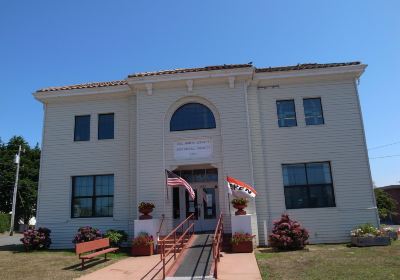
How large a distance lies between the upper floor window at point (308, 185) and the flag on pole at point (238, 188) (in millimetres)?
2335

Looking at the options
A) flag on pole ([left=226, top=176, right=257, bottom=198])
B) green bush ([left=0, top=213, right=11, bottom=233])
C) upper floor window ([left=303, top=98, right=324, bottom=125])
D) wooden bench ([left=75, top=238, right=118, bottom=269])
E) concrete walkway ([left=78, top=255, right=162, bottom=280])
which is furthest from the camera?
green bush ([left=0, top=213, right=11, bottom=233])

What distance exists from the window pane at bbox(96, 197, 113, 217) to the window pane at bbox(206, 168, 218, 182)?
15.5 feet

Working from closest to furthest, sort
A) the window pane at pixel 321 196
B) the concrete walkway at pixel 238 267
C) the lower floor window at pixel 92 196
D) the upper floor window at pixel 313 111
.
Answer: the concrete walkway at pixel 238 267 < the window pane at pixel 321 196 < the upper floor window at pixel 313 111 < the lower floor window at pixel 92 196

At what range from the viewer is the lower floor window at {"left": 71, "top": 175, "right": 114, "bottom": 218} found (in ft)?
53.6

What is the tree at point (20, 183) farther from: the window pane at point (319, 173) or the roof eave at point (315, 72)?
the window pane at point (319, 173)

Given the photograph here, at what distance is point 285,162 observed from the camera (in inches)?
608

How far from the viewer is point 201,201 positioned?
1573 centimetres

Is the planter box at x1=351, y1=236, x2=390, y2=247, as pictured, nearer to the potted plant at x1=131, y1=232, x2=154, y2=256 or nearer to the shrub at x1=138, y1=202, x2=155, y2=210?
the potted plant at x1=131, y1=232, x2=154, y2=256

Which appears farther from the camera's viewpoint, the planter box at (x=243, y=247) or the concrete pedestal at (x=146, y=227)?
the concrete pedestal at (x=146, y=227)

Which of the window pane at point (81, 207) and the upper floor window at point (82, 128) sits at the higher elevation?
the upper floor window at point (82, 128)

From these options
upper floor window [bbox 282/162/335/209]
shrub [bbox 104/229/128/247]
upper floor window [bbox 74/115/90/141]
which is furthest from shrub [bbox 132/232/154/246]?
upper floor window [bbox 74/115/90/141]

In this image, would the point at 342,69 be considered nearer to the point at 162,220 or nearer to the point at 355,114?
the point at 355,114

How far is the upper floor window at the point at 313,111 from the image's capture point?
15.9 metres

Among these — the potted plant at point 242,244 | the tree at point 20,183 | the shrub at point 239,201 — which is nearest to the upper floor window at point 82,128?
the shrub at point 239,201
